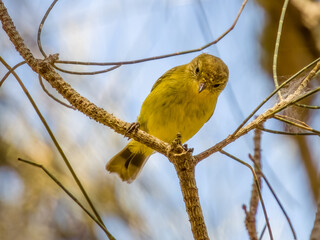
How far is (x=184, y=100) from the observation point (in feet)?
10.6

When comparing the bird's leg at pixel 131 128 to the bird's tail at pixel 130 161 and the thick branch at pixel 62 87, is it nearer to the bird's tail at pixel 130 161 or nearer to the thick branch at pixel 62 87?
the thick branch at pixel 62 87

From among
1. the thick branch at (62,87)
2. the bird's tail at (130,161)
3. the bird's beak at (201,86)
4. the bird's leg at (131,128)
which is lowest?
the bird's leg at (131,128)

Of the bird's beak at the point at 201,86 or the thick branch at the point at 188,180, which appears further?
the bird's beak at the point at 201,86

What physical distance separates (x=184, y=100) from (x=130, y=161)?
0.90 metres

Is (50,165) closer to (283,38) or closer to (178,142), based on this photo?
(178,142)

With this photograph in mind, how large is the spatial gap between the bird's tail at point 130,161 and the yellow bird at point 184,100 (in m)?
0.50

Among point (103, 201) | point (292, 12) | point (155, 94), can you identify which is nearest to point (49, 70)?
point (155, 94)

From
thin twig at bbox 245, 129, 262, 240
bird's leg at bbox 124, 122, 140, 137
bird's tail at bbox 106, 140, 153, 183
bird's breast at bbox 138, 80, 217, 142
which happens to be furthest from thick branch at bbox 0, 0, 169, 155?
bird's tail at bbox 106, 140, 153, 183

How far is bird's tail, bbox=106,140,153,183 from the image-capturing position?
368cm

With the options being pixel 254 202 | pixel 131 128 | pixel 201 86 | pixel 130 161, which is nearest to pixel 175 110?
pixel 201 86

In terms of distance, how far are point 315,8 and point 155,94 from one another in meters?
2.14

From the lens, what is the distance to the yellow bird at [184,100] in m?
3.24

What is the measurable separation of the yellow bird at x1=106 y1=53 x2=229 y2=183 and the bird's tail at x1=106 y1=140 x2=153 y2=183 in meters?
0.50

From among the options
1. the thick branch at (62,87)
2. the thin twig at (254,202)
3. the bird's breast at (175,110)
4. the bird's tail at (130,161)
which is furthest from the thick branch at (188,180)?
the bird's tail at (130,161)
